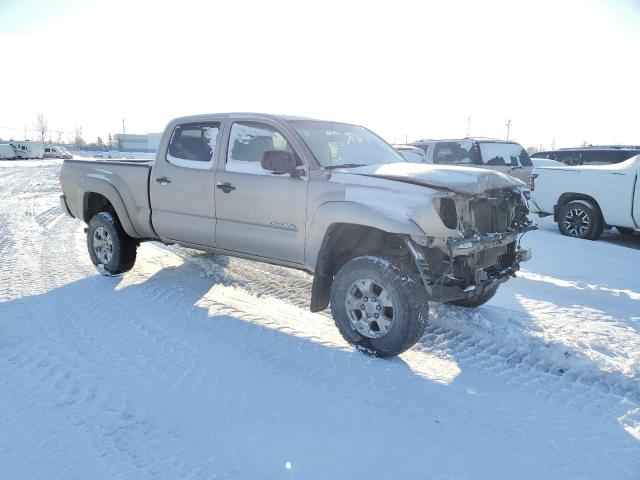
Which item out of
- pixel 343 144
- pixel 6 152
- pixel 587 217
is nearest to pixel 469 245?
pixel 343 144

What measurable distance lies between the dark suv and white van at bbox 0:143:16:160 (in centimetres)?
5201

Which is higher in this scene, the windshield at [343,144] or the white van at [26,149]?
the white van at [26,149]

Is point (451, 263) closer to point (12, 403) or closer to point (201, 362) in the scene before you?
point (201, 362)

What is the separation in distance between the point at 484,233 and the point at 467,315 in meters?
1.06

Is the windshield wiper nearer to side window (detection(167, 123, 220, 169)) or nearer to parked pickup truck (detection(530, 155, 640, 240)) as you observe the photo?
side window (detection(167, 123, 220, 169))

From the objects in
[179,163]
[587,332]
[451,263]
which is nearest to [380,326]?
[451,263]

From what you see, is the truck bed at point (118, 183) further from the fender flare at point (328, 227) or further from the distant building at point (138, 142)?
the distant building at point (138, 142)

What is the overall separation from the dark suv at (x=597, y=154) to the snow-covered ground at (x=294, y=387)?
7.57 metres

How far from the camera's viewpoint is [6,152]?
49438 millimetres

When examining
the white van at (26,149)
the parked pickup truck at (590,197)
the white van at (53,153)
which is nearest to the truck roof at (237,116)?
the parked pickup truck at (590,197)

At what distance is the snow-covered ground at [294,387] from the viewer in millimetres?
2621

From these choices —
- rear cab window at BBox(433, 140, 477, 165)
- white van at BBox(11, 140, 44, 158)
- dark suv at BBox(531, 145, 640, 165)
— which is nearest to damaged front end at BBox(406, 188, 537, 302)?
rear cab window at BBox(433, 140, 477, 165)

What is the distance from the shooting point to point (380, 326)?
3912 mm

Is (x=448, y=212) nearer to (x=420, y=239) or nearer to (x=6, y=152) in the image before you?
(x=420, y=239)
